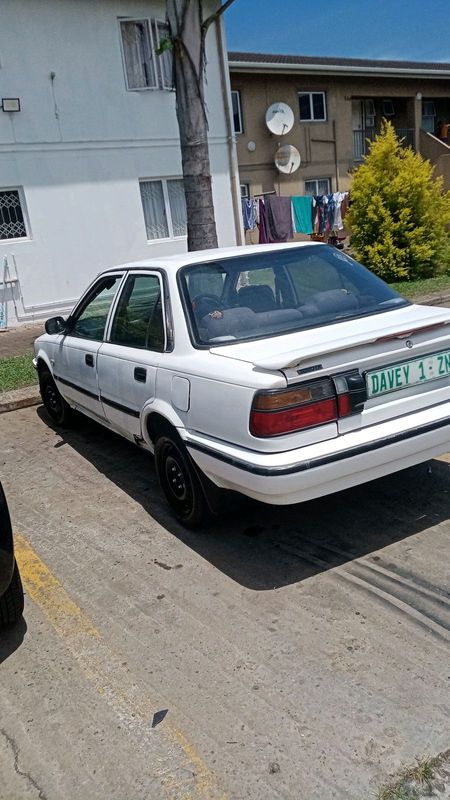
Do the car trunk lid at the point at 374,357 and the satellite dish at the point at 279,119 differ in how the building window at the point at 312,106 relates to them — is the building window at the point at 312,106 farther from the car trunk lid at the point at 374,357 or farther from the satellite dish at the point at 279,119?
the car trunk lid at the point at 374,357

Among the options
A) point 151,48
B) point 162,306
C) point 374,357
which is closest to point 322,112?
point 151,48

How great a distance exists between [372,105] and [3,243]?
51.9ft

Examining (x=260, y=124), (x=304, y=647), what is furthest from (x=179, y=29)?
(x=260, y=124)

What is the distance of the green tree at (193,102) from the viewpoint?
309 inches

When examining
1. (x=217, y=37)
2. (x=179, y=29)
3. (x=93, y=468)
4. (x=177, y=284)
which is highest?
(x=217, y=37)

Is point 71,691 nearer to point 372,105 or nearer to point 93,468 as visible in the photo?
point 93,468

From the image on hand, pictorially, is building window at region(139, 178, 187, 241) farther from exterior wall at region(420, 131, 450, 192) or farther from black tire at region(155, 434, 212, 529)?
exterior wall at region(420, 131, 450, 192)

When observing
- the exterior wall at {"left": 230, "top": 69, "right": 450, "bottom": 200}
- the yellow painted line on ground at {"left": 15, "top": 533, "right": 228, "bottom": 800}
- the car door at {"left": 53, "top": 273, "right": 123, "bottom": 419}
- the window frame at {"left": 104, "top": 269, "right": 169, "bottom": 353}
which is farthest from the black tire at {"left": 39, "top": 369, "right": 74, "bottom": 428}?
the exterior wall at {"left": 230, "top": 69, "right": 450, "bottom": 200}

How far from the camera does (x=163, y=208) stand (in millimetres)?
14336

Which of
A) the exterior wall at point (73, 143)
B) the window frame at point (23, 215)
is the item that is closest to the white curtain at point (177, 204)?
the exterior wall at point (73, 143)

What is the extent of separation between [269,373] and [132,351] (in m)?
1.48

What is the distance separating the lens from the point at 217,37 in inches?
558

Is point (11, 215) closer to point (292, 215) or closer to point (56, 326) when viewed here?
point (56, 326)

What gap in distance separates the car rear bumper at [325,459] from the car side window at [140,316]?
81 centimetres
